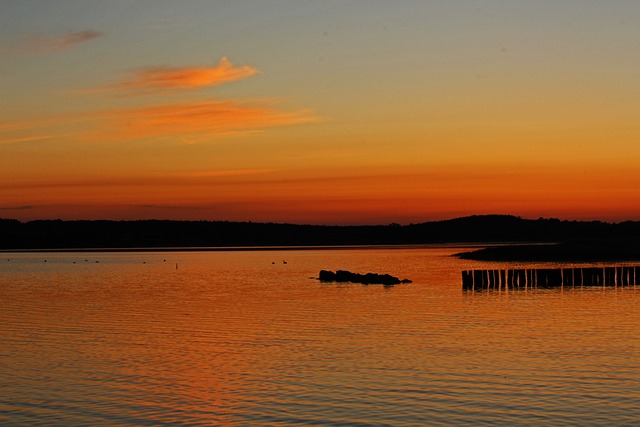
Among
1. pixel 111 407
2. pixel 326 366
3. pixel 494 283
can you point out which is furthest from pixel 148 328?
pixel 494 283

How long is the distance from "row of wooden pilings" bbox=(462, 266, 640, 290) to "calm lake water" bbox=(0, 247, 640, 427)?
1261 centimetres

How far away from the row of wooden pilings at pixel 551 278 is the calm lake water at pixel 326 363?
12.6 m

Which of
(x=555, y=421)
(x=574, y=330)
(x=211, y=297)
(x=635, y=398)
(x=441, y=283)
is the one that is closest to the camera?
(x=555, y=421)

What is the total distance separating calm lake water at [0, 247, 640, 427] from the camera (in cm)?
2062

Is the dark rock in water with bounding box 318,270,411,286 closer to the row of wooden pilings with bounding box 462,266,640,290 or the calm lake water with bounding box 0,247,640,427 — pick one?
the row of wooden pilings with bounding box 462,266,640,290

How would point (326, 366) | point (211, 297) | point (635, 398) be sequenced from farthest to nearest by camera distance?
point (211, 297), point (326, 366), point (635, 398)

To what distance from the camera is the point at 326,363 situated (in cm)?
2817

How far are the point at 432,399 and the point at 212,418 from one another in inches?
230

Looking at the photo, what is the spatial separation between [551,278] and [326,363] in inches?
1733

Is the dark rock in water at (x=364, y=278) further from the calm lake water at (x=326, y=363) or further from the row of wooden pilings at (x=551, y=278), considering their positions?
the calm lake water at (x=326, y=363)

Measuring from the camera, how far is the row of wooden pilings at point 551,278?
221 feet

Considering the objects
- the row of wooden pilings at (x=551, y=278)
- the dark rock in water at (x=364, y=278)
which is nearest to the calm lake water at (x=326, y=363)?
the row of wooden pilings at (x=551, y=278)

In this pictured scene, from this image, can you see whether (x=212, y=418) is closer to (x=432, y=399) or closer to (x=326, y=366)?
(x=432, y=399)

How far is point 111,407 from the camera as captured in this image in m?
21.7
